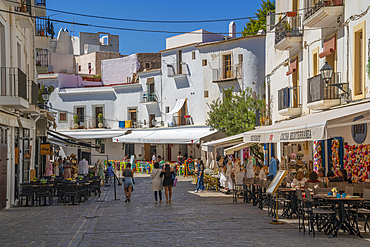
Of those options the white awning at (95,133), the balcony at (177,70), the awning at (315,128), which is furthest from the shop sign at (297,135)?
the white awning at (95,133)

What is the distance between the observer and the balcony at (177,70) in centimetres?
3994

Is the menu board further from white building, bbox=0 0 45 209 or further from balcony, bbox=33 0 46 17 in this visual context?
balcony, bbox=33 0 46 17

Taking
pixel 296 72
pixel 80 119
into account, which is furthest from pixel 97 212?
pixel 80 119

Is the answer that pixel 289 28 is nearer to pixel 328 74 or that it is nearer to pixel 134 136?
pixel 328 74

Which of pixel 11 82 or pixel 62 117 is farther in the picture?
pixel 62 117

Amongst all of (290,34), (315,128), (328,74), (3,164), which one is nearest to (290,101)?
(290,34)

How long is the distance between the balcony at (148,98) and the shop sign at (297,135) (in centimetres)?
2989

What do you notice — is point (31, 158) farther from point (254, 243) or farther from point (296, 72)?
point (254, 243)

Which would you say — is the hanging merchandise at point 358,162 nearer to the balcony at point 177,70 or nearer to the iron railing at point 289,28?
the iron railing at point 289,28

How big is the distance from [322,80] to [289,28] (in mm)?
4789

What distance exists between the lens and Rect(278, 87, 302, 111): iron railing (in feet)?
65.0

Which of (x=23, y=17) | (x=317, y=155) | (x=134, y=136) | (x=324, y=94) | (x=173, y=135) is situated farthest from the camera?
(x=134, y=136)

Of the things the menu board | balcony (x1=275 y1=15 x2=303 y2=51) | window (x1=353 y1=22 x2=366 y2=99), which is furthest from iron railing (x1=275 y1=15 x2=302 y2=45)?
the menu board

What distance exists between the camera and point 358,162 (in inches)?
585
